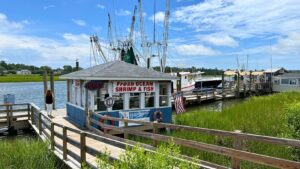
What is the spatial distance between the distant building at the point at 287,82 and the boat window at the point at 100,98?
119ft

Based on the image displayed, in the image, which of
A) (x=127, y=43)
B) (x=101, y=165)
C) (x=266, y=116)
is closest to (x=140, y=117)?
(x=266, y=116)

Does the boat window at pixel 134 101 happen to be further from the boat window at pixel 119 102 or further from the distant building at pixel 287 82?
the distant building at pixel 287 82

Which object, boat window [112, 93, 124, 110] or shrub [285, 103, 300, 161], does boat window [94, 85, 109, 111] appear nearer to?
boat window [112, 93, 124, 110]

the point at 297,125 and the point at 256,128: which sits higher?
the point at 297,125

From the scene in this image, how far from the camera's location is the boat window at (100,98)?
48.2 feet

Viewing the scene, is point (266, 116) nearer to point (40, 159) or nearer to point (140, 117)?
point (140, 117)

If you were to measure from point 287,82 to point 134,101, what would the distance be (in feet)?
125

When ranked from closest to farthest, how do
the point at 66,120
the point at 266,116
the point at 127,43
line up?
1. the point at 266,116
2. the point at 66,120
3. the point at 127,43

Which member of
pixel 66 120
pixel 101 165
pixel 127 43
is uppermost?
pixel 127 43

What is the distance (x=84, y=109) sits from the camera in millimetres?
15078

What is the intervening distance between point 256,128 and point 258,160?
776cm

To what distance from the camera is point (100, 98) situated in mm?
14719

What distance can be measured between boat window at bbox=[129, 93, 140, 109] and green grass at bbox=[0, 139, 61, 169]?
19.5 ft

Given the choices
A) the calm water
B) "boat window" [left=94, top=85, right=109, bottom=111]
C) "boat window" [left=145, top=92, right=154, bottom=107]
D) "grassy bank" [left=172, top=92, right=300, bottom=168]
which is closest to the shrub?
"grassy bank" [left=172, top=92, right=300, bottom=168]
